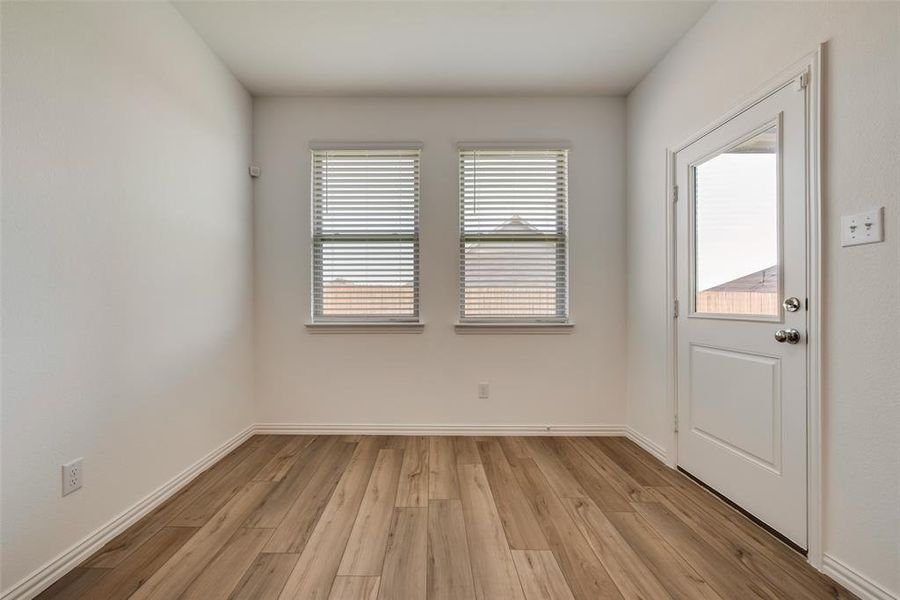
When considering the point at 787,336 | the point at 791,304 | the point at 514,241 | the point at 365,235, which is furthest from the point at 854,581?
the point at 365,235

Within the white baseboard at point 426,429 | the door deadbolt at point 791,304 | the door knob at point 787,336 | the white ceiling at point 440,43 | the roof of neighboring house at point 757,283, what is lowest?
the white baseboard at point 426,429

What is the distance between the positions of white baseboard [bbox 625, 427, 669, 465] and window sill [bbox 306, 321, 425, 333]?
1.83 meters

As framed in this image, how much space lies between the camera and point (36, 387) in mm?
1418

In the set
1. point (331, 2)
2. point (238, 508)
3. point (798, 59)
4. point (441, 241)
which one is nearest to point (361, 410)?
point (238, 508)

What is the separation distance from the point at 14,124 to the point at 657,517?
3115 millimetres

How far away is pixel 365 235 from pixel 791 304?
104 inches

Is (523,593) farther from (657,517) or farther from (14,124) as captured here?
(14,124)

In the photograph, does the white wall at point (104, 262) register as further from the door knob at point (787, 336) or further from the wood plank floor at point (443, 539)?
the door knob at point (787, 336)

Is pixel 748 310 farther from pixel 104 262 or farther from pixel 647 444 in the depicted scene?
pixel 104 262

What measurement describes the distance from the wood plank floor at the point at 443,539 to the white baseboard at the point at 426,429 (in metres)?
0.52

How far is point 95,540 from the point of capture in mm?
1644

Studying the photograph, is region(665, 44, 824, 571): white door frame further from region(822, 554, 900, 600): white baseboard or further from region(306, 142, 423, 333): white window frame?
region(306, 142, 423, 333): white window frame

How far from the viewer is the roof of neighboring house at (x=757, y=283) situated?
5.80 ft

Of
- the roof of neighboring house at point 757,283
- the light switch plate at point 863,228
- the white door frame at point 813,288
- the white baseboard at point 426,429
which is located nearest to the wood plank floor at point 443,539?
the white door frame at point 813,288
